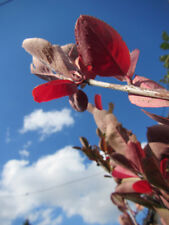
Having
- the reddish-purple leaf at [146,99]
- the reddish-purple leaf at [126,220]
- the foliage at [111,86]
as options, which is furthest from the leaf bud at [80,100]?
the reddish-purple leaf at [126,220]

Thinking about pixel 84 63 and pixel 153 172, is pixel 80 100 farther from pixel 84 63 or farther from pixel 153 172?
pixel 153 172

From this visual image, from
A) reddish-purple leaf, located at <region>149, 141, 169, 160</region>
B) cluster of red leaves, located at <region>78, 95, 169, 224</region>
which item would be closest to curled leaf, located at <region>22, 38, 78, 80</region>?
cluster of red leaves, located at <region>78, 95, 169, 224</region>

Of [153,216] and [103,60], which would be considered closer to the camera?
[103,60]

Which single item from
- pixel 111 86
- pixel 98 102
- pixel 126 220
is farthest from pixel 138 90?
pixel 126 220

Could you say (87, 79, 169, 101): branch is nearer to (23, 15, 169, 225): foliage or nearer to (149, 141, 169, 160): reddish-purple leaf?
(23, 15, 169, 225): foliage

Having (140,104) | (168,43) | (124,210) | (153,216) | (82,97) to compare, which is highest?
(168,43)

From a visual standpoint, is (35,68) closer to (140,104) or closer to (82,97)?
(82,97)

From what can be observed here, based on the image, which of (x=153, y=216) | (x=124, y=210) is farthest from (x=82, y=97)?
(x=153, y=216)
